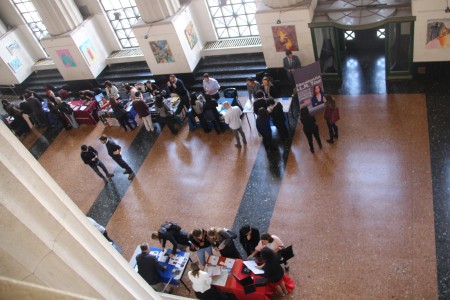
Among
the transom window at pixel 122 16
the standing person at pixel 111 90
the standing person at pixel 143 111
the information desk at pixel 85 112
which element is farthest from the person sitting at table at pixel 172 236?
the transom window at pixel 122 16

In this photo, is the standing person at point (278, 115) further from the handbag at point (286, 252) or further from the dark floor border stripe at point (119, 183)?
the dark floor border stripe at point (119, 183)

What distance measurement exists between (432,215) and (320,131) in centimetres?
360

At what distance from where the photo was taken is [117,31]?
15508 millimetres

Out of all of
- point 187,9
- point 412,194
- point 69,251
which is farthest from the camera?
point 187,9

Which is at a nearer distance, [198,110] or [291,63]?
[198,110]

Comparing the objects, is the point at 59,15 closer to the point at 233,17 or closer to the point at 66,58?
the point at 66,58

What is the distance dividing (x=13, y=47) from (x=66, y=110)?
5.64m

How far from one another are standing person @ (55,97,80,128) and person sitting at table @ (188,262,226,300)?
848cm

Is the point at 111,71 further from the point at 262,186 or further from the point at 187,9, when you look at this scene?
the point at 262,186

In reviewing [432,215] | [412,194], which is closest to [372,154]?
[412,194]

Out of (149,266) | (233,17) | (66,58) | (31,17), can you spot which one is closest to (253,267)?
(149,266)

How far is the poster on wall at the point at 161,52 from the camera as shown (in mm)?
13328

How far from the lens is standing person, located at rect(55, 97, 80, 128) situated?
13172 mm

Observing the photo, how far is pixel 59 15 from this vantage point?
1405 centimetres
